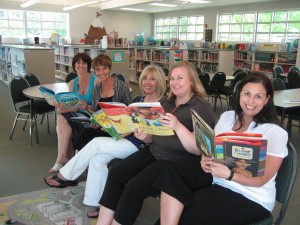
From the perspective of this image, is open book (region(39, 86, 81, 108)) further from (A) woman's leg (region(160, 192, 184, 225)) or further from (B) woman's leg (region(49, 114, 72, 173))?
(A) woman's leg (region(160, 192, 184, 225))

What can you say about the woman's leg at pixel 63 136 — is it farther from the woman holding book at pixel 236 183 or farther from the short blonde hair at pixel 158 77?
the woman holding book at pixel 236 183

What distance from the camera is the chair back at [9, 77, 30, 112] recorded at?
367 centimetres

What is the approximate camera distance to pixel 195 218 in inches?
55.9

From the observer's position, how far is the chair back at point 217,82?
5492 mm

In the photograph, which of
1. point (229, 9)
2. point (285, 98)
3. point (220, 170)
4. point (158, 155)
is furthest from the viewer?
point (229, 9)

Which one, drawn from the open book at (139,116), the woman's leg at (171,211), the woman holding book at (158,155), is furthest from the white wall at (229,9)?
the woman's leg at (171,211)

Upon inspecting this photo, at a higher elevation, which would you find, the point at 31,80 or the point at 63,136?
the point at 31,80

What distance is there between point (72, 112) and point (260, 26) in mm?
9468

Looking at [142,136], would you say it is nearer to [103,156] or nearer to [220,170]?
[103,156]

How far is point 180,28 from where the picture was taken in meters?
13.9

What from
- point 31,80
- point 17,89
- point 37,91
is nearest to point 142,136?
point 37,91

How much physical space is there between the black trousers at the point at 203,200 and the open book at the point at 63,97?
145 centimetres

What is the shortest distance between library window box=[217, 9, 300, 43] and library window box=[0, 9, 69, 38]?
725cm

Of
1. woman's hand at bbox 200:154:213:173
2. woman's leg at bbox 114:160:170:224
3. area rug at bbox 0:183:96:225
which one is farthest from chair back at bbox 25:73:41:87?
woman's hand at bbox 200:154:213:173
